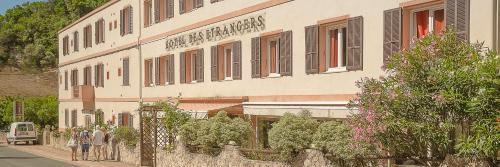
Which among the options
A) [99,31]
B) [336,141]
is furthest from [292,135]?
[99,31]

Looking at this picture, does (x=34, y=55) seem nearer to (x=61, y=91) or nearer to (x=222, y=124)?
(x=61, y=91)

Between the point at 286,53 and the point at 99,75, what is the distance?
885 inches

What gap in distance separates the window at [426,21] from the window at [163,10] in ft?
48.3

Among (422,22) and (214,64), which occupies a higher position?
(422,22)

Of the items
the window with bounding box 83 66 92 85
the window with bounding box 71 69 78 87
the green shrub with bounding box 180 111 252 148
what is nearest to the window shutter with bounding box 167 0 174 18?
the green shrub with bounding box 180 111 252 148

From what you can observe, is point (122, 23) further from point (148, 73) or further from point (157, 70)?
point (157, 70)

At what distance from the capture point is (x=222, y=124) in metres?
19.1

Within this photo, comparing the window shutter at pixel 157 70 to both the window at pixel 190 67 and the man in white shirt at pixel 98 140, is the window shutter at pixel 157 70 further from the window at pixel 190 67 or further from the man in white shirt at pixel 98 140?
the man in white shirt at pixel 98 140

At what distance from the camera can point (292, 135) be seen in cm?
1513

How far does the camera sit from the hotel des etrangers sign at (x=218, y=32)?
2120cm

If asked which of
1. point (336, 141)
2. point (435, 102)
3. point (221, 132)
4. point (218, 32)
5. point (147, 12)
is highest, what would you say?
point (147, 12)

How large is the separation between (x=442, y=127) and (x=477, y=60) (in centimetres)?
101

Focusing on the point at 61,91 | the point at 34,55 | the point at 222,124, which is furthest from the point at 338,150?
the point at 34,55

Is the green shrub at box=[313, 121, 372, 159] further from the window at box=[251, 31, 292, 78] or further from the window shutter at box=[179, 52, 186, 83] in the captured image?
the window shutter at box=[179, 52, 186, 83]
